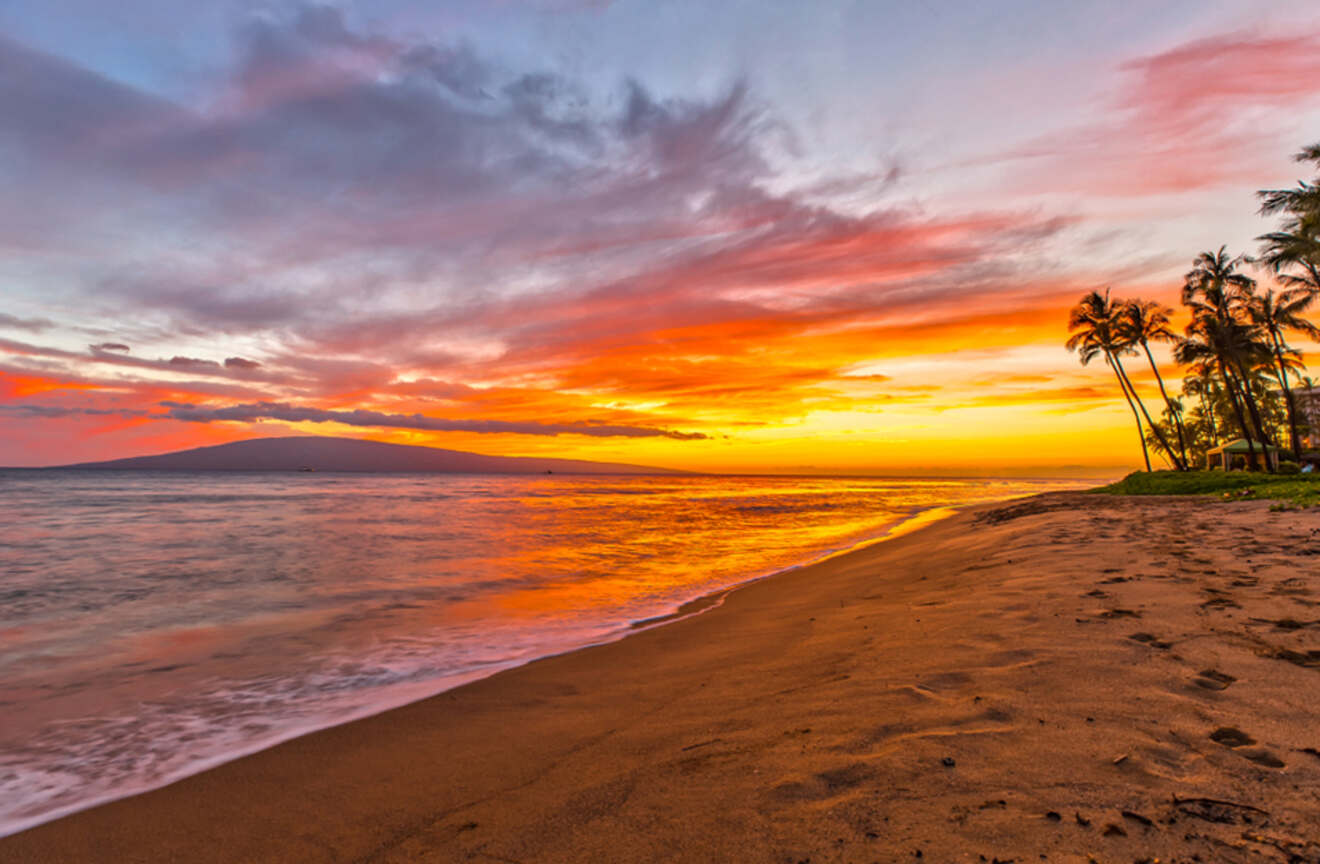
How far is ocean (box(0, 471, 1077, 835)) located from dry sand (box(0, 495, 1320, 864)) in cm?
79

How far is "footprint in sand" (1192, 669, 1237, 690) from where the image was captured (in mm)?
3506

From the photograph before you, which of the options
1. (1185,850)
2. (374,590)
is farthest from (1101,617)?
(374,590)

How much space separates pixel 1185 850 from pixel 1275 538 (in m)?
9.16

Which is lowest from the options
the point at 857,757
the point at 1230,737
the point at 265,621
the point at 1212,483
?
the point at 265,621

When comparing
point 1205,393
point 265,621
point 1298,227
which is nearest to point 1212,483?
point 1298,227

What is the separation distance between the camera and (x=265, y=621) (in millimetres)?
8883

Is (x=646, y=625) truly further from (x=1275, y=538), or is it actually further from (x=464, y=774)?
(x=1275, y=538)

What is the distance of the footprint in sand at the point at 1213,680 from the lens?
3.51m

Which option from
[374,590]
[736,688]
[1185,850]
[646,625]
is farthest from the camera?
[374,590]

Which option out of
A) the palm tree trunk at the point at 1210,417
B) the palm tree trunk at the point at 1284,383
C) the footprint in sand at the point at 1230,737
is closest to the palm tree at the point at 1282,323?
the palm tree trunk at the point at 1284,383

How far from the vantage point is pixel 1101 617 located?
16.7ft

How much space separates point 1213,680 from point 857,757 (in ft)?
7.67

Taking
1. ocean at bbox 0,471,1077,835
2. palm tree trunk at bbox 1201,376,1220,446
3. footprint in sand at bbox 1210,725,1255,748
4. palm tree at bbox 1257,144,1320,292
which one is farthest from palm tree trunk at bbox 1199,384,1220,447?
footprint in sand at bbox 1210,725,1255,748

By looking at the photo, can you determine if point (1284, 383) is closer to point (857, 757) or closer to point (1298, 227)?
point (1298, 227)
